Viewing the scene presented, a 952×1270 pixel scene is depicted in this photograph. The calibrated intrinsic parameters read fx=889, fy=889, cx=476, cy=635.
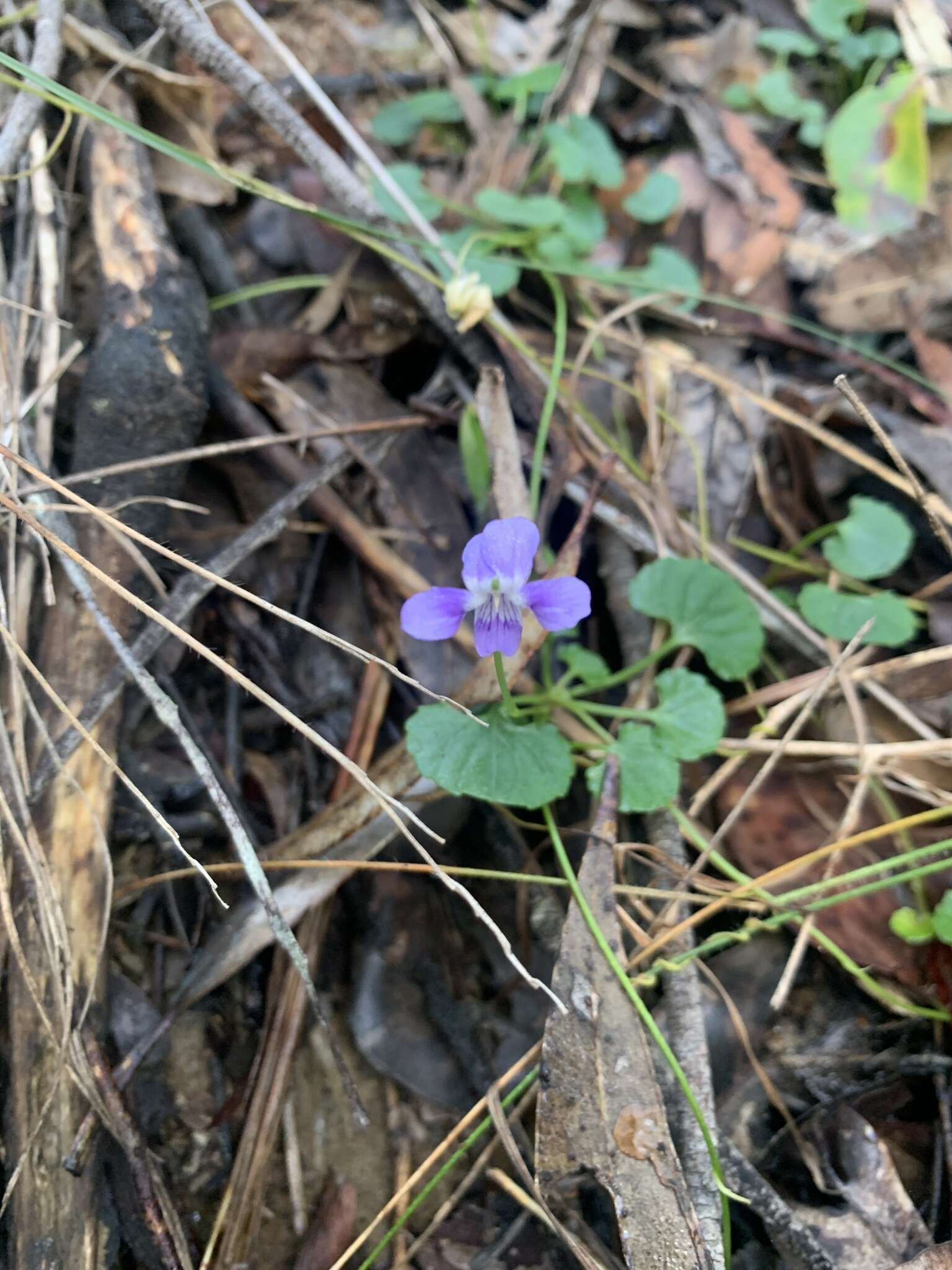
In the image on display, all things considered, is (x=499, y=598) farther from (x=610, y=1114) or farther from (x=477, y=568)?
(x=610, y=1114)

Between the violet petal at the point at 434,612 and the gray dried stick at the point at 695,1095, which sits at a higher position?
the violet petal at the point at 434,612

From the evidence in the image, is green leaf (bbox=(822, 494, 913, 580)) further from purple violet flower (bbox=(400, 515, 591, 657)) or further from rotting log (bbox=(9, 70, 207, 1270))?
rotting log (bbox=(9, 70, 207, 1270))

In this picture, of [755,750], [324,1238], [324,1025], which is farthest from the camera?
[755,750]

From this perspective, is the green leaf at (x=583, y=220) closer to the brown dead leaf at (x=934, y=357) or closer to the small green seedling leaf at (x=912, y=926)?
the brown dead leaf at (x=934, y=357)

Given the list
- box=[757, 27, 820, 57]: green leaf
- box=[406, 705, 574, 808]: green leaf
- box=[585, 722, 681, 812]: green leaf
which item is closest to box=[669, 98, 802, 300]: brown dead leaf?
box=[757, 27, 820, 57]: green leaf

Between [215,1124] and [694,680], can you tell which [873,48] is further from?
[215,1124]

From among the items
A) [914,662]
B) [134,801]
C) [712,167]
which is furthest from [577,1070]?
[712,167]

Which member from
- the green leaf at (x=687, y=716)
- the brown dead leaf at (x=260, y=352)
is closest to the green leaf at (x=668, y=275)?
the brown dead leaf at (x=260, y=352)
